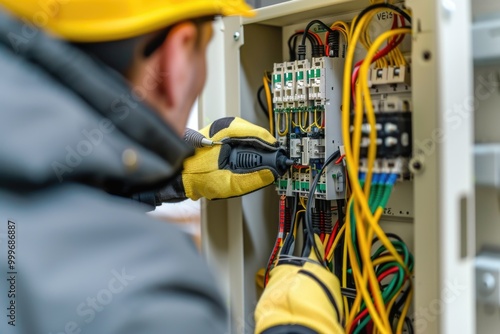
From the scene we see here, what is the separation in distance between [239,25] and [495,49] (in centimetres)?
69

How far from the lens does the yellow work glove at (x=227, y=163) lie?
1.39 meters

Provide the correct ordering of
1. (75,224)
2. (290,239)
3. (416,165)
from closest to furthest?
(75,224) < (416,165) < (290,239)

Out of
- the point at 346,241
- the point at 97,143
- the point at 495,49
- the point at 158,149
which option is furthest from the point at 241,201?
the point at 97,143

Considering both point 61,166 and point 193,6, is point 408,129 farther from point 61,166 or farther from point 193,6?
point 61,166

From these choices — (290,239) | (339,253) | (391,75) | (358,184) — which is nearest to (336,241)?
(339,253)

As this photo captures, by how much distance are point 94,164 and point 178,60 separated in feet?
0.62

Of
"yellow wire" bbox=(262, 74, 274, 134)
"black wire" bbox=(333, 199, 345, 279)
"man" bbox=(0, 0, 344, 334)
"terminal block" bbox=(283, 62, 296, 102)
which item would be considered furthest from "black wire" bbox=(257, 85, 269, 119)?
"man" bbox=(0, 0, 344, 334)

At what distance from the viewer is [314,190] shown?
4.40 feet

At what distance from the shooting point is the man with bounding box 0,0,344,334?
510mm

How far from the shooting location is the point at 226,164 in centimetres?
142

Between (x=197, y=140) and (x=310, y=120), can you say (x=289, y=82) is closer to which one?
(x=310, y=120)

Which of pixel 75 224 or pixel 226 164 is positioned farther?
pixel 226 164

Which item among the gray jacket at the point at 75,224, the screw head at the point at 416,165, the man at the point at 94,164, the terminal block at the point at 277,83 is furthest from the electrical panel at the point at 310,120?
the gray jacket at the point at 75,224

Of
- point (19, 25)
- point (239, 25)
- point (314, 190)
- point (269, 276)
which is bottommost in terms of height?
point (269, 276)
